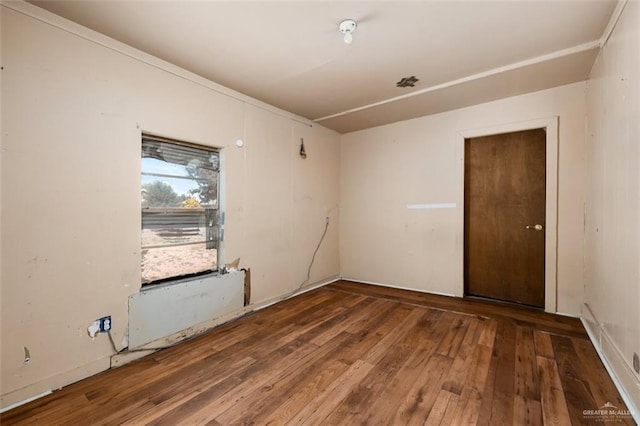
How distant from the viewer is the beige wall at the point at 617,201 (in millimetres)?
1650

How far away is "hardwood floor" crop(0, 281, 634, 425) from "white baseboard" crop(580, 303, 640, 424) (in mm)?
58

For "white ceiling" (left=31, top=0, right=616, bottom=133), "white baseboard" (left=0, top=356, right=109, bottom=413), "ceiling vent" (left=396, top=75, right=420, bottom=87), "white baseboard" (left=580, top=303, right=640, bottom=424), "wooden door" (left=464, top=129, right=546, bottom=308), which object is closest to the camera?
"white baseboard" (left=580, top=303, right=640, bottom=424)

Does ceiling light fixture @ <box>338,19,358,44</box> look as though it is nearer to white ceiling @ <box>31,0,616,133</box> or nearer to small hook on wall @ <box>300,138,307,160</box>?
white ceiling @ <box>31,0,616,133</box>

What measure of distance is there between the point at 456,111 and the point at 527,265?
86.7 inches

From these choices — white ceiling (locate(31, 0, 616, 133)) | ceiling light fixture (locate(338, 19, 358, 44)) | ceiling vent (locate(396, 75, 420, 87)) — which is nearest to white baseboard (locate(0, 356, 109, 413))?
white ceiling (locate(31, 0, 616, 133))

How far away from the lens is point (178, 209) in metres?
2.74

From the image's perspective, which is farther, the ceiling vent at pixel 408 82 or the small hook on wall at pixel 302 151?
the small hook on wall at pixel 302 151

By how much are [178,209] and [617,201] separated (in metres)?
3.61

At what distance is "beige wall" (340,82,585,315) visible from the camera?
3.05 m

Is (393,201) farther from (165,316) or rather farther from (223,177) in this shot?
(165,316)

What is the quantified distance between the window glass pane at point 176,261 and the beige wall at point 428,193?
255 centimetres

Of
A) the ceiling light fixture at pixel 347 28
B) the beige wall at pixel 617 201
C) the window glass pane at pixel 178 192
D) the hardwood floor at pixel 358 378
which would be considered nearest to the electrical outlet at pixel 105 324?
the hardwood floor at pixel 358 378

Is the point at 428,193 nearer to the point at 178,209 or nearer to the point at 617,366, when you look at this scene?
the point at 617,366

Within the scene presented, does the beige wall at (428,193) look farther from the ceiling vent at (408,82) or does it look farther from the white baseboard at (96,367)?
the white baseboard at (96,367)
